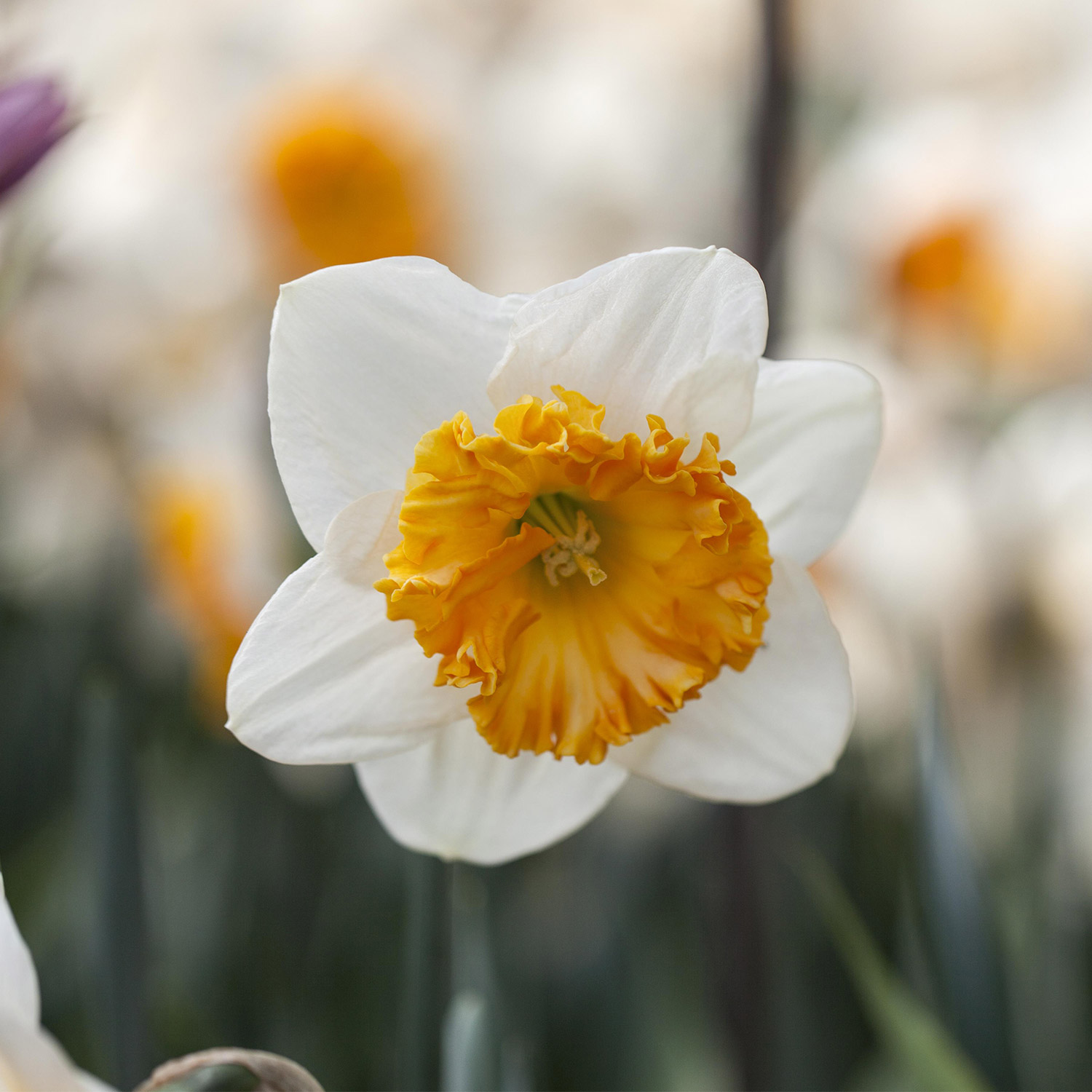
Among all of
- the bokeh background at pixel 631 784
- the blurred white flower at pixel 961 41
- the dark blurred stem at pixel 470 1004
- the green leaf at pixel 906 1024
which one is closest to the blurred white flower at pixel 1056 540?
the bokeh background at pixel 631 784

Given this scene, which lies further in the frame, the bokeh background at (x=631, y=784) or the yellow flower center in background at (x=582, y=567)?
the bokeh background at (x=631, y=784)

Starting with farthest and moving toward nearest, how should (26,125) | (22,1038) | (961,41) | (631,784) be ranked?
(961,41) → (631,784) → (26,125) → (22,1038)

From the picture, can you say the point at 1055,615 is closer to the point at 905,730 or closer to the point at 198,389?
the point at 905,730

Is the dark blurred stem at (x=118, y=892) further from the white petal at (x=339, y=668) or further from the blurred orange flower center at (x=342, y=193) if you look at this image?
the blurred orange flower center at (x=342, y=193)

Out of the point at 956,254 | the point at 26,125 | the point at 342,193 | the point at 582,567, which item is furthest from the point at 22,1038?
the point at 342,193

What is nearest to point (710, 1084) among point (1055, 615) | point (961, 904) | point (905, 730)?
point (961, 904)

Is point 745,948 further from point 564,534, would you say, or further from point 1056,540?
point 1056,540

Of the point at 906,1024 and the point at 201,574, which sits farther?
the point at 201,574
